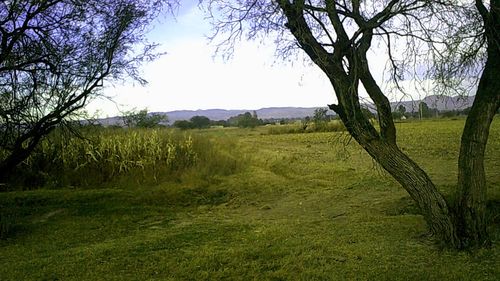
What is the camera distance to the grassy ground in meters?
6.25

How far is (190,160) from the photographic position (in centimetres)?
1738

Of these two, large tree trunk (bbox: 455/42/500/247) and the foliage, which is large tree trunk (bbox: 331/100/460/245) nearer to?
large tree trunk (bbox: 455/42/500/247)

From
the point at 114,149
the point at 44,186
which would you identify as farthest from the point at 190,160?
the point at 44,186

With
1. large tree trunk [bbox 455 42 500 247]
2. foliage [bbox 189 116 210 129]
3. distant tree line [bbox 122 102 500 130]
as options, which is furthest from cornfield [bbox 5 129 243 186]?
foliage [bbox 189 116 210 129]

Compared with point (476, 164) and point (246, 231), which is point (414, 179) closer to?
point (476, 164)

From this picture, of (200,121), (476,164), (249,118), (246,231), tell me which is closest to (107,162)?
(246,231)

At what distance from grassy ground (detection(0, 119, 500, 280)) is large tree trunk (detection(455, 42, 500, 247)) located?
1.14 feet

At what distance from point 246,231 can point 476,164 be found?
14.4 feet

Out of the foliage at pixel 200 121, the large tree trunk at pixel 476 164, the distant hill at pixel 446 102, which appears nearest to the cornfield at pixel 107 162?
the distant hill at pixel 446 102

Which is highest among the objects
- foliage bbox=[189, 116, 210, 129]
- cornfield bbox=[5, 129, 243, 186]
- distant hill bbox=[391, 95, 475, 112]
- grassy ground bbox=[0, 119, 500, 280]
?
distant hill bbox=[391, 95, 475, 112]

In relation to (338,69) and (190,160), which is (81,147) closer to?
(190,160)

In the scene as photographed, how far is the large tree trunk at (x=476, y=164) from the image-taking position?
21.8ft

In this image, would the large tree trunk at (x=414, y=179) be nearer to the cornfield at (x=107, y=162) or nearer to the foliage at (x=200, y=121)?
the cornfield at (x=107, y=162)

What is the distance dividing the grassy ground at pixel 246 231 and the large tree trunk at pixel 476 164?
0.35 metres
